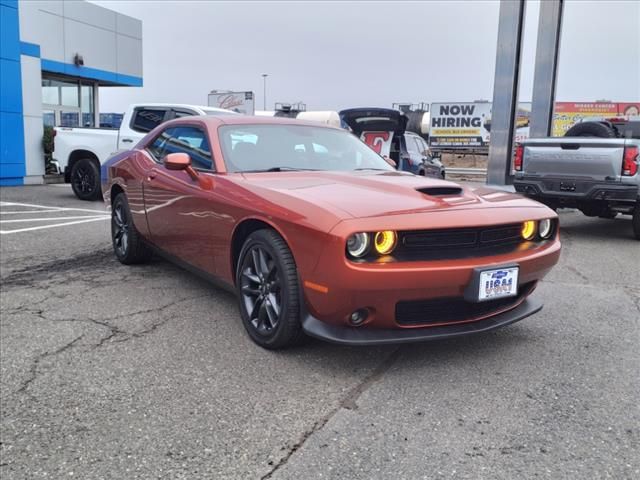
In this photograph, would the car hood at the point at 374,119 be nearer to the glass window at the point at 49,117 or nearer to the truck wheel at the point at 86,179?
the truck wheel at the point at 86,179

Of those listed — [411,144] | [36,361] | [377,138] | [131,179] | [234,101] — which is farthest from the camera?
[234,101]

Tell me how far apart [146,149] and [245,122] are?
134cm

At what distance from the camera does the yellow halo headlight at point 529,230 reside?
3312 mm

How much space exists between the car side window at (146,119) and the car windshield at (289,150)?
5.84m

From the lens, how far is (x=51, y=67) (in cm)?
1670

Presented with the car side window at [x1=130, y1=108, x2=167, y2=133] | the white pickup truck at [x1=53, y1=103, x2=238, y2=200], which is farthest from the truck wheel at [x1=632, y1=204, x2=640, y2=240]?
the car side window at [x1=130, y1=108, x2=167, y2=133]

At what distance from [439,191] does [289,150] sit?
4.12 ft

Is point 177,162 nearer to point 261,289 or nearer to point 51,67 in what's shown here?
point 261,289

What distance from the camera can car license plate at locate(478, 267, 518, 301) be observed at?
2869 millimetres

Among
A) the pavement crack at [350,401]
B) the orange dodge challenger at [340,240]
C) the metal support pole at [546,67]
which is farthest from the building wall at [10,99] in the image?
the pavement crack at [350,401]

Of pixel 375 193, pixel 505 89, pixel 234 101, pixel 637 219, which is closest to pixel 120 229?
pixel 375 193

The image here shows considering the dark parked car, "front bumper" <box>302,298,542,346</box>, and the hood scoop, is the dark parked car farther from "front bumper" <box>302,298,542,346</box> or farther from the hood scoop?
"front bumper" <box>302,298,542,346</box>

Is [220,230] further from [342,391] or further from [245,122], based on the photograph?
[342,391]

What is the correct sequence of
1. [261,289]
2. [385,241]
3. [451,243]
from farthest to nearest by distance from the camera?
[261,289], [451,243], [385,241]
